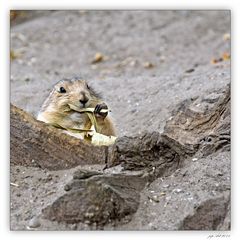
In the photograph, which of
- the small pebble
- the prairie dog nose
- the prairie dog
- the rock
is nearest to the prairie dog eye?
the prairie dog

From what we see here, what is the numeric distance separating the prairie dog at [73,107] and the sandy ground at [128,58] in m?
0.40

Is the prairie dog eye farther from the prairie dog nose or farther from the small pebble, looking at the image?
the small pebble

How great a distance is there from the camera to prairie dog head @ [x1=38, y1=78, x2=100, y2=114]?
4.15 metres

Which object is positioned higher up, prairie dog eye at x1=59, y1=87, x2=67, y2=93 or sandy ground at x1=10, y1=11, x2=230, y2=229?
sandy ground at x1=10, y1=11, x2=230, y2=229

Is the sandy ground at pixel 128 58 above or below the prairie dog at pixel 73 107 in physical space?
above

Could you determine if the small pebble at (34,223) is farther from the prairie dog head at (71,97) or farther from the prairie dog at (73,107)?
the prairie dog head at (71,97)

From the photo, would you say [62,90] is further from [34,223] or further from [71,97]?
[34,223]

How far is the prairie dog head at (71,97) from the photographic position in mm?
4148

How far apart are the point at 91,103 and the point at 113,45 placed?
3.72 meters

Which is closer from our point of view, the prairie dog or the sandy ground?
the prairie dog

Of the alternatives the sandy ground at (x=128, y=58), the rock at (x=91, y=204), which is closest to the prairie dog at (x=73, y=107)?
the sandy ground at (x=128, y=58)

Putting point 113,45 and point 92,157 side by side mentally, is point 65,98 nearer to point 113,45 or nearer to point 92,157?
point 92,157

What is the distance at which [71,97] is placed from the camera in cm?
423

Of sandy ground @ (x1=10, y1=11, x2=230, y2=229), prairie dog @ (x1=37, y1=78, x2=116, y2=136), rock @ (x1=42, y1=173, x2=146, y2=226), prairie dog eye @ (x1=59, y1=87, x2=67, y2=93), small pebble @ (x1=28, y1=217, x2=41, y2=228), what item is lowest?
small pebble @ (x1=28, y1=217, x2=41, y2=228)
